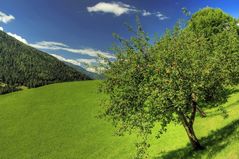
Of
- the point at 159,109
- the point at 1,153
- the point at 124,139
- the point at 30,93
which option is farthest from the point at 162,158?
the point at 30,93

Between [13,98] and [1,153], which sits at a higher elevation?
[13,98]

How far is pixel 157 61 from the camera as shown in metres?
24.1

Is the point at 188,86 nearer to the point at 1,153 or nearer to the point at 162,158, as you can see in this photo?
the point at 162,158

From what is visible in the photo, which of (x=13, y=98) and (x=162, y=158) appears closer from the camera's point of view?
(x=162, y=158)

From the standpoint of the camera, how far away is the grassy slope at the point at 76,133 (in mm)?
30300

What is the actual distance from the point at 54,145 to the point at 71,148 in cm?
476

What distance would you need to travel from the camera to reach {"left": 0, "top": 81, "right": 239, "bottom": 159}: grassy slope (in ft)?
99.4

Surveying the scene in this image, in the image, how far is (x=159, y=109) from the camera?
75.6 feet

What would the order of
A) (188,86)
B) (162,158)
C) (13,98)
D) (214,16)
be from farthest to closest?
(13,98) < (214,16) < (162,158) < (188,86)

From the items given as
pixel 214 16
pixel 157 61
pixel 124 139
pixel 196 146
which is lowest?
pixel 124 139

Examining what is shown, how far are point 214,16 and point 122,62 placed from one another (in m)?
59.1

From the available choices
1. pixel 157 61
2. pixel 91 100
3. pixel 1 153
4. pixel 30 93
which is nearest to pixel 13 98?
pixel 30 93

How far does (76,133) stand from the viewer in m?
63.3

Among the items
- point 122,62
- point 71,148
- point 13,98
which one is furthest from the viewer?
point 13,98
